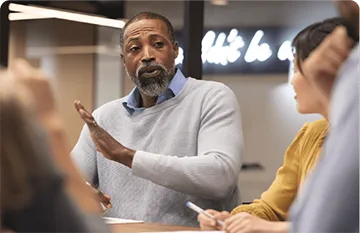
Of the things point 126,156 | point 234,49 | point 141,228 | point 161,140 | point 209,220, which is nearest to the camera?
point 209,220

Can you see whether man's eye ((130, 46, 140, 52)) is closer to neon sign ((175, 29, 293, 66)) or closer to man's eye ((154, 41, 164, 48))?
man's eye ((154, 41, 164, 48))

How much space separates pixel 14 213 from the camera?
47 centimetres

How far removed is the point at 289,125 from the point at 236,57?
2.42ft

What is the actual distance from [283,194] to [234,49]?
15.3ft

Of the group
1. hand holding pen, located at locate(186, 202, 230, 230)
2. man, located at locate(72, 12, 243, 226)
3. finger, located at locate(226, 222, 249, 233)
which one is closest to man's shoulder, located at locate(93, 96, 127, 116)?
man, located at locate(72, 12, 243, 226)

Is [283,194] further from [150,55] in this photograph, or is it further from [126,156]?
[150,55]

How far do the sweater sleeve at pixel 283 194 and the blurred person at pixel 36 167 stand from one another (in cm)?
128

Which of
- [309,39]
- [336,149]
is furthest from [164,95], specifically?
[336,149]

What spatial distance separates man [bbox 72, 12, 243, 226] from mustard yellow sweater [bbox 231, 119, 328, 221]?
21 cm

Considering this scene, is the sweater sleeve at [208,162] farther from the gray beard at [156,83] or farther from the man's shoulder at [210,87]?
the gray beard at [156,83]

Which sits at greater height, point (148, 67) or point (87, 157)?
point (148, 67)

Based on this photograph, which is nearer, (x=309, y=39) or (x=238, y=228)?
(x=309, y=39)

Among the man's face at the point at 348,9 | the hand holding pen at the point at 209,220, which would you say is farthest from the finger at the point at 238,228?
the man's face at the point at 348,9

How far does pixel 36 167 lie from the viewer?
0.46 meters
